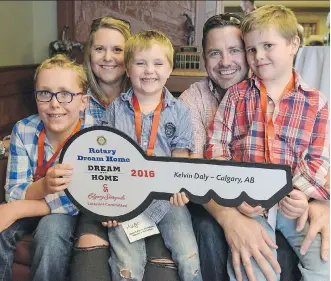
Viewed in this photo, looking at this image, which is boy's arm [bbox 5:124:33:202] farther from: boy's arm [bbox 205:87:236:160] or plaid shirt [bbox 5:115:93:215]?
boy's arm [bbox 205:87:236:160]

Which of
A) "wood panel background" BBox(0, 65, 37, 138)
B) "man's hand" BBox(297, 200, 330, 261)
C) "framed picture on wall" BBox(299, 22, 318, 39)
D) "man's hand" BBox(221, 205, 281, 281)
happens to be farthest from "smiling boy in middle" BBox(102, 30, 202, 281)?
"framed picture on wall" BBox(299, 22, 318, 39)

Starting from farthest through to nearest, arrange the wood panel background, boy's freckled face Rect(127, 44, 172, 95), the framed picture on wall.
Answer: the framed picture on wall, the wood panel background, boy's freckled face Rect(127, 44, 172, 95)

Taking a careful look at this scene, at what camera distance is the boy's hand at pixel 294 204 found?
48.3 inches

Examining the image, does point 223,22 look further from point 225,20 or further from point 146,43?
point 146,43

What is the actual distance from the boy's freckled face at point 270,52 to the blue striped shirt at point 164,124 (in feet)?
0.96

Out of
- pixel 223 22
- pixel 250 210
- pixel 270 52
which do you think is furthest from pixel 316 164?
pixel 223 22

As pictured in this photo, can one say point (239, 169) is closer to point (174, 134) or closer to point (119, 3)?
point (174, 134)

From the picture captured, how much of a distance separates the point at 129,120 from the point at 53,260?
0.50m

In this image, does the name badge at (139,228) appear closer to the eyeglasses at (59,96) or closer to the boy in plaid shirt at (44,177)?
the boy in plaid shirt at (44,177)

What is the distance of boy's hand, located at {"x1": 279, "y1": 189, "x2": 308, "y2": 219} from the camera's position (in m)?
1.23

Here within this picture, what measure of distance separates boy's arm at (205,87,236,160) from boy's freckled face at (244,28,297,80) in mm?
137

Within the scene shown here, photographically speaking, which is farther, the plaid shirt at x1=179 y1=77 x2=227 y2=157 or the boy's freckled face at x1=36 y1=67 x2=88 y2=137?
the plaid shirt at x1=179 y1=77 x2=227 y2=157

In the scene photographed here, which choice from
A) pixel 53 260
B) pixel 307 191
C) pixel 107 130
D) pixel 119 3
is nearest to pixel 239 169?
pixel 307 191

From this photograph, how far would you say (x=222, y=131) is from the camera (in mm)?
1431
